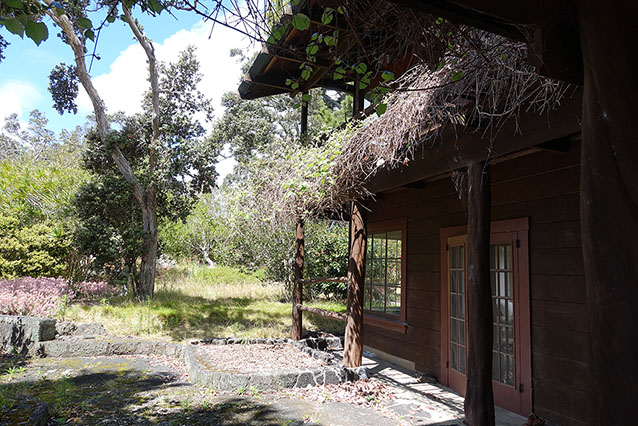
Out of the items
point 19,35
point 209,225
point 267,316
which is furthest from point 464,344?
point 209,225

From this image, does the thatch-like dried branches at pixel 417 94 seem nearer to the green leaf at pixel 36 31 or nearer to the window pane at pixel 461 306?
the green leaf at pixel 36 31

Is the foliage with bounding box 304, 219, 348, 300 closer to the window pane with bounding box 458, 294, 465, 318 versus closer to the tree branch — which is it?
the tree branch

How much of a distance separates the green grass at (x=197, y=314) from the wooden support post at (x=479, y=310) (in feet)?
19.0

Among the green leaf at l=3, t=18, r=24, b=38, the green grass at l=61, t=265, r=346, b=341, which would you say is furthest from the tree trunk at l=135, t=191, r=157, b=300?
the green leaf at l=3, t=18, r=24, b=38

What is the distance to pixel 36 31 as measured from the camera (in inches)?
77.5

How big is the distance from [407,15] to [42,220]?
40.2ft

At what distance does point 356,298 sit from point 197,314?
5406mm

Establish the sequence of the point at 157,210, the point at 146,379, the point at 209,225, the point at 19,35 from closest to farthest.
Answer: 1. the point at 19,35
2. the point at 146,379
3. the point at 157,210
4. the point at 209,225

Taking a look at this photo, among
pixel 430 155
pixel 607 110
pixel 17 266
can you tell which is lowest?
pixel 17 266

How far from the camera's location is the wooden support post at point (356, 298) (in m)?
5.20

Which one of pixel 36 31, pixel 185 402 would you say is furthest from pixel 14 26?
pixel 185 402

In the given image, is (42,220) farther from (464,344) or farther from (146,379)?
(464,344)

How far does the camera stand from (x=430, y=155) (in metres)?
3.62

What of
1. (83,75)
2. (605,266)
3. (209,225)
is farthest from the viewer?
(209,225)
